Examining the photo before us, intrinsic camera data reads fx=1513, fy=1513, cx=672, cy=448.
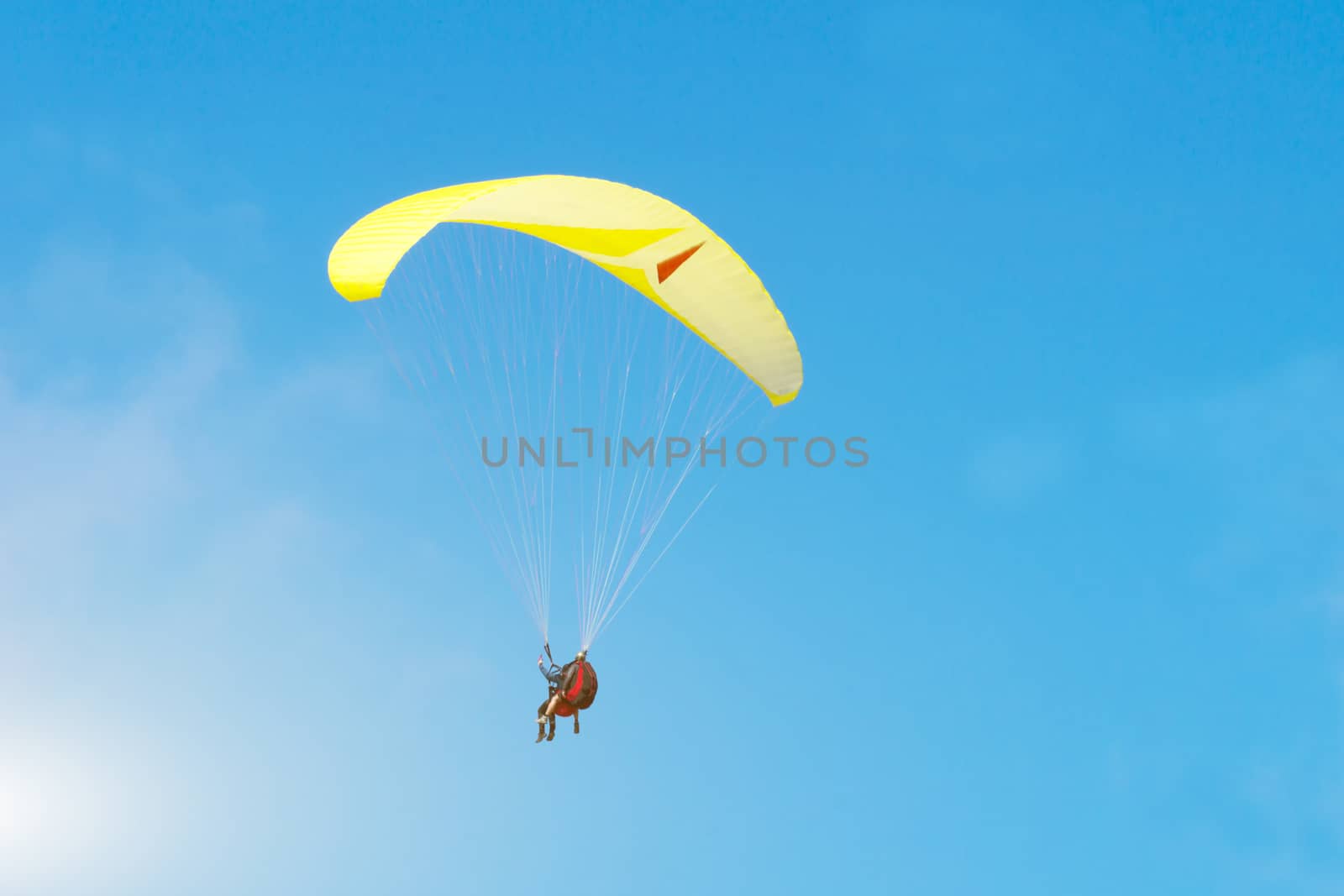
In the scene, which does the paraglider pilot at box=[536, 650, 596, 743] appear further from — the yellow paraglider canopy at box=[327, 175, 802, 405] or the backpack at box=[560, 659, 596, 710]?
the yellow paraglider canopy at box=[327, 175, 802, 405]

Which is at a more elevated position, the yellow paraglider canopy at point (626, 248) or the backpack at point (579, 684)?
the yellow paraglider canopy at point (626, 248)

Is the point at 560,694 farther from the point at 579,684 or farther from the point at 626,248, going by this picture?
the point at 626,248

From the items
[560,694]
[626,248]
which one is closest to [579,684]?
[560,694]

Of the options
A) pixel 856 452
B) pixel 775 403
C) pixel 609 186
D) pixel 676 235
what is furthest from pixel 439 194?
pixel 856 452

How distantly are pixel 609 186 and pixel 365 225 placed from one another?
8.88 ft

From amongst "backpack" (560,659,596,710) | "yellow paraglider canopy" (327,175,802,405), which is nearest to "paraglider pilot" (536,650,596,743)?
"backpack" (560,659,596,710)

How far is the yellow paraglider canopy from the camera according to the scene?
14.7 metres

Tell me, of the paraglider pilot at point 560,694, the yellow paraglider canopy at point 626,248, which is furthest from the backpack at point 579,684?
the yellow paraglider canopy at point 626,248

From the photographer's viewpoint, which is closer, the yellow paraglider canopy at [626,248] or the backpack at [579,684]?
the yellow paraglider canopy at [626,248]

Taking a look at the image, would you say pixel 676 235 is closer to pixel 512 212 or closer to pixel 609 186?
pixel 609 186

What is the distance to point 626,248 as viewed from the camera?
17141mm

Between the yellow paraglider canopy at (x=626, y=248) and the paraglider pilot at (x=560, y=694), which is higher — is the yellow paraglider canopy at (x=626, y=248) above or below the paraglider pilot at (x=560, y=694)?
above

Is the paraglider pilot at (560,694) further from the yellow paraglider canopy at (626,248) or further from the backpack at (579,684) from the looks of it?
the yellow paraglider canopy at (626,248)

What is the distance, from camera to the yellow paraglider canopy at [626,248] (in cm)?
1466
